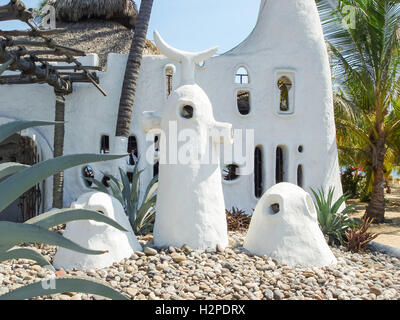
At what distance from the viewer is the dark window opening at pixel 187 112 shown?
198 inches

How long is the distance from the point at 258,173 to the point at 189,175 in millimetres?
5022

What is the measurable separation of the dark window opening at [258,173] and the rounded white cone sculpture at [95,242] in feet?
18.3

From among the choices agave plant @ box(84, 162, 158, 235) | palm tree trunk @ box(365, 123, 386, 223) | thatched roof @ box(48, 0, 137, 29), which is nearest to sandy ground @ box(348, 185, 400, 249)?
palm tree trunk @ box(365, 123, 386, 223)

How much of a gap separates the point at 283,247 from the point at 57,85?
5.94 metres

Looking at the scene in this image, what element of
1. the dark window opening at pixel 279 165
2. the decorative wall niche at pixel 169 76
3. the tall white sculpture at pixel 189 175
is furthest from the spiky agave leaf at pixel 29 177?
the dark window opening at pixel 279 165

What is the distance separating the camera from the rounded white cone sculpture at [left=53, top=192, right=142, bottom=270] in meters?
4.18

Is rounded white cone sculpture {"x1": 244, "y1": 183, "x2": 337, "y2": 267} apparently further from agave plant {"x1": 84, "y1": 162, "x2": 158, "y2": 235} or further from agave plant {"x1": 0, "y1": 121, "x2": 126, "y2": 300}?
agave plant {"x1": 0, "y1": 121, "x2": 126, "y2": 300}

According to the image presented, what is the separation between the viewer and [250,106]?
30.4ft

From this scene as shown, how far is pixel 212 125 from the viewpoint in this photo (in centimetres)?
503

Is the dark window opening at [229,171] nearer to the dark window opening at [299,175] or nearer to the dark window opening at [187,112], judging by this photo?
the dark window opening at [299,175]

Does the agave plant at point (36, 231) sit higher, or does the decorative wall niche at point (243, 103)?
the decorative wall niche at point (243, 103)

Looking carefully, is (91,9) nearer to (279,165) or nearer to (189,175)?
(279,165)

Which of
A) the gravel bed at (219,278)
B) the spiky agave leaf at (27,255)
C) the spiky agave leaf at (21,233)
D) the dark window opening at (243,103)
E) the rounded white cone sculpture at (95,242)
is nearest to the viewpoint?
the spiky agave leaf at (21,233)

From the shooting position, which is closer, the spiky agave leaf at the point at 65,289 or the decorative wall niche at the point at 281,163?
the spiky agave leaf at the point at 65,289
